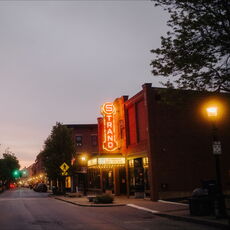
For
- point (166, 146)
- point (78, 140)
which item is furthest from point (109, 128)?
point (78, 140)

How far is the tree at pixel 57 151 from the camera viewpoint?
52.9 metres

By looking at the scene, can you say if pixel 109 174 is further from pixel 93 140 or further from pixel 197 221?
pixel 93 140

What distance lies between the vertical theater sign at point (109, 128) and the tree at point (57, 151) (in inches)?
658

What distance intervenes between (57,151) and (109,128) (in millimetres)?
18201

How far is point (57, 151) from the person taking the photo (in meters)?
53.8

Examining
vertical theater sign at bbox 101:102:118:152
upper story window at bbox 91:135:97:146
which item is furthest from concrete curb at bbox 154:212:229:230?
upper story window at bbox 91:135:97:146

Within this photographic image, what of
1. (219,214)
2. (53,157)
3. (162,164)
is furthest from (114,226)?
(53,157)

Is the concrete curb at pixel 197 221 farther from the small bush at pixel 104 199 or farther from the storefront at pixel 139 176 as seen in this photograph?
the storefront at pixel 139 176

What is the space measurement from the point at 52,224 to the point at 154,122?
51.4 feet

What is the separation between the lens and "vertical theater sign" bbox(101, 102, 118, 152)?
37353 mm

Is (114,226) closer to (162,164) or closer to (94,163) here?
(162,164)

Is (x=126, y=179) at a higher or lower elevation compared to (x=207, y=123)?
lower

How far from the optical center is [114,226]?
15.8m

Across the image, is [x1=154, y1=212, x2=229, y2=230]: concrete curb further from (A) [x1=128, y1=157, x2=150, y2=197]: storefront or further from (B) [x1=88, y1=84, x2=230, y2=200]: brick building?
(A) [x1=128, y1=157, x2=150, y2=197]: storefront
